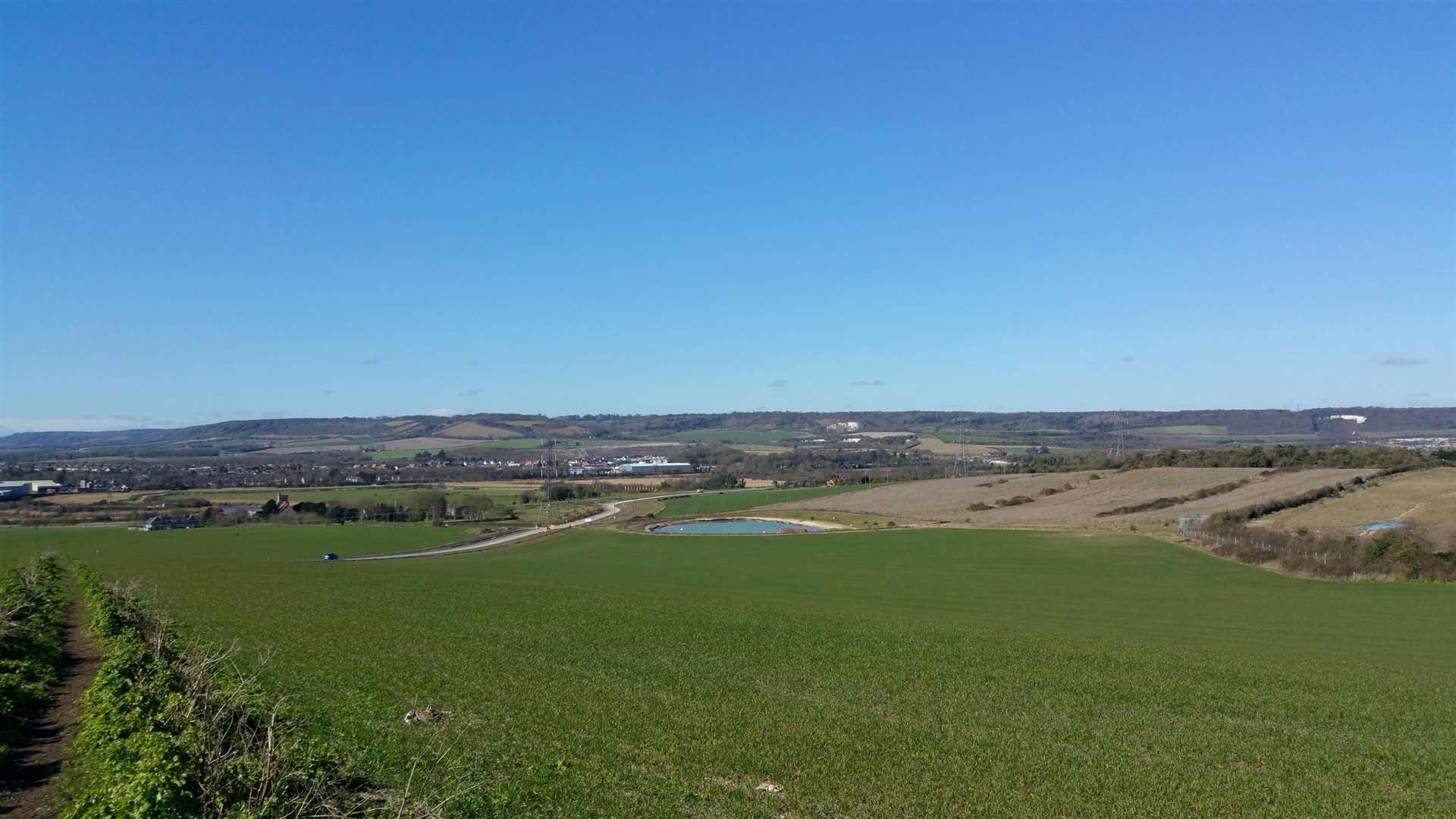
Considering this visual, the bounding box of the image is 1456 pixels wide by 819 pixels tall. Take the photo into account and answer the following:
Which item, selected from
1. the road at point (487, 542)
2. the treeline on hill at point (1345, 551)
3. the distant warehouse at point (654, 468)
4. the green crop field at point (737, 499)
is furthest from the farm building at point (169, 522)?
the treeline on hill at point (1345, 551)

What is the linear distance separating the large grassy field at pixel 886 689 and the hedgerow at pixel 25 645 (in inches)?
154

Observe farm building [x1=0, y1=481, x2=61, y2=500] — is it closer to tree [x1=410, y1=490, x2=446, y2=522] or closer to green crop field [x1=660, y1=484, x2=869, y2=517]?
tree [x1=410, y1=490, x2=446, y2=522]

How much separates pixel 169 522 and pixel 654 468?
90113 mm

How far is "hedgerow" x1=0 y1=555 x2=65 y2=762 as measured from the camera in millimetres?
16663

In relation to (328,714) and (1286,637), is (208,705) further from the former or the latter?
(1286,637)

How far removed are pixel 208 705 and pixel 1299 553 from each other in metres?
52.2

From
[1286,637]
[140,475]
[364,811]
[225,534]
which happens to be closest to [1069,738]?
[364,811]

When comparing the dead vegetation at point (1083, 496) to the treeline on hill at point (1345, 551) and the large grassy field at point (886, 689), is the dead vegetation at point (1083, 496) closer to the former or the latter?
the treeline on hill at point (1345, 551)

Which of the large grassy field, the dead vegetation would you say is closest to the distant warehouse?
the dead vegetation

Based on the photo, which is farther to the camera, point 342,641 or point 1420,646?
point 1420,646

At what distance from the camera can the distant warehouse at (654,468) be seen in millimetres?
169663

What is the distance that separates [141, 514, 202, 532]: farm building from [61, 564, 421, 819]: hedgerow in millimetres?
85045

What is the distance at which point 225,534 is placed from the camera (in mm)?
86375

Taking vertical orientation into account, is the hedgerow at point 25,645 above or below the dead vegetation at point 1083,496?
above
